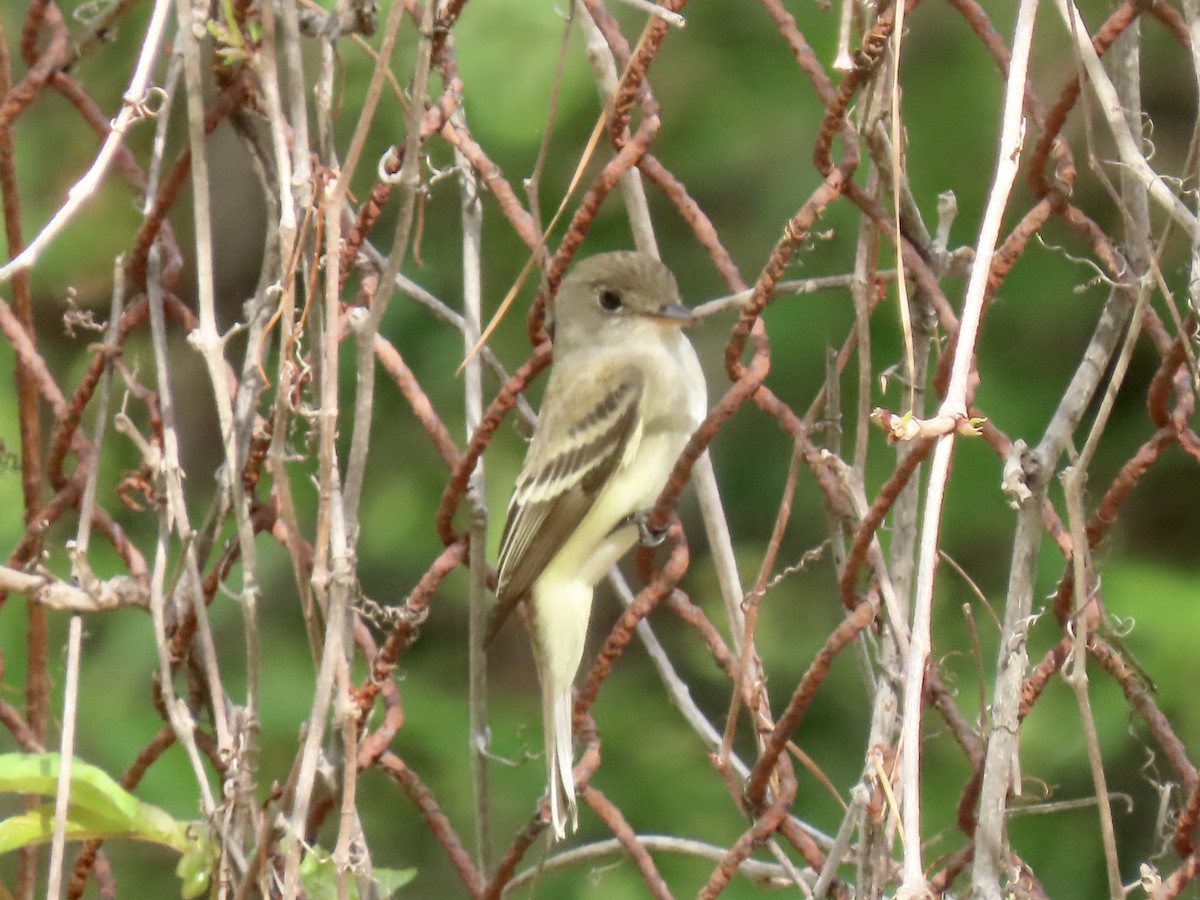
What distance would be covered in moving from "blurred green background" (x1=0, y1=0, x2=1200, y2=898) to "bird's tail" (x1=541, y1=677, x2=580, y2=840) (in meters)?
1.08

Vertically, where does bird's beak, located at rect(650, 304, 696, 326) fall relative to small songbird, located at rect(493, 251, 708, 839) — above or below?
above

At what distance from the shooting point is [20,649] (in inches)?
156

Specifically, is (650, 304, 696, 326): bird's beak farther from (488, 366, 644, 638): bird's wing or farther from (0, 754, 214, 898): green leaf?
(0, 754, 214, 898): green leaf

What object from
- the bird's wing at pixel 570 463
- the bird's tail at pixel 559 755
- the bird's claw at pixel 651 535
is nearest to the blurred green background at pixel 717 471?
the bird's wing at pixel 570 463

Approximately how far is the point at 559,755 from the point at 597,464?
1.91ft

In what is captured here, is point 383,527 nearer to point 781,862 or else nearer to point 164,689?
point 164,689

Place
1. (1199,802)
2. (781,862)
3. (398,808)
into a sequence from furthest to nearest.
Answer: (398,808) < (781,862) < (1199,802)

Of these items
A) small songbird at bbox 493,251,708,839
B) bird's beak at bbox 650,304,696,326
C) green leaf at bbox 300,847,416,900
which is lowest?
green leaf at bbox 300,847,416,900

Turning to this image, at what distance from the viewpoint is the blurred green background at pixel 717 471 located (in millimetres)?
3914

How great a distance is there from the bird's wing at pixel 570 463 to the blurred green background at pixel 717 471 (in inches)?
36.0

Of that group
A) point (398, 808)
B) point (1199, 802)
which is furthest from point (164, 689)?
point (398, 808)

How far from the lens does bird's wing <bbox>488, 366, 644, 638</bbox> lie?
2855mm

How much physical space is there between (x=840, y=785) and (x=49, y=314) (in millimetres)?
3013

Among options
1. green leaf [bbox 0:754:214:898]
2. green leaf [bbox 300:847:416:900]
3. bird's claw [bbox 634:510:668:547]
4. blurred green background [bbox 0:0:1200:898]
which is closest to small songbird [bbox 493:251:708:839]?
bird's claw [bbox 634:510:668:547]
